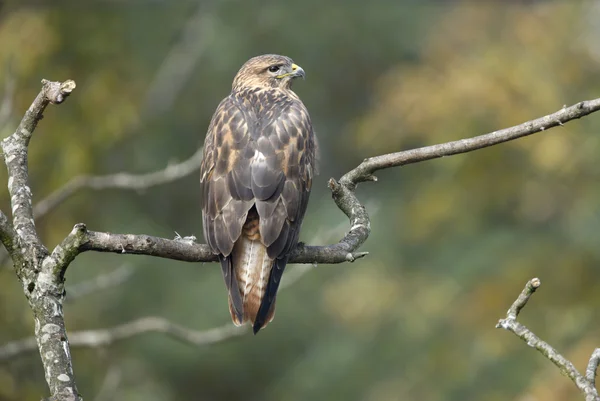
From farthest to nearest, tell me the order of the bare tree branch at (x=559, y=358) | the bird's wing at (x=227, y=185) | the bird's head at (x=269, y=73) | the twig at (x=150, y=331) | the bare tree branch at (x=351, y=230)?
1. the bird's head at (x=269, y=73)
2. the twig at (x=150, y=331)
3. the bird's wing at (x=227, y=185)
4. the bare tree branch at (x=351, y=230)
5. the bare tree branch at (x=559, y=358)

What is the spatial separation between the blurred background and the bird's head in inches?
37.8

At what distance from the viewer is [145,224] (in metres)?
12.5

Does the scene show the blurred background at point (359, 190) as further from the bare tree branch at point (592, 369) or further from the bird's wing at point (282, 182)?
the bare tree branch at point (592, 369)

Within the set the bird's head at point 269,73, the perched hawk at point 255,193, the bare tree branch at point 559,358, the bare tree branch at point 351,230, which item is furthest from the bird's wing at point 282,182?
the bare tree branch at point 559,358

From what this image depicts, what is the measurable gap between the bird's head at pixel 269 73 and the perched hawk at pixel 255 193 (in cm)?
64

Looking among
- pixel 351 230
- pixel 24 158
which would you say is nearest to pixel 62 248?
pixel 24 158

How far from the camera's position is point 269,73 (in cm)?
659

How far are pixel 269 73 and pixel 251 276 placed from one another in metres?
2.00

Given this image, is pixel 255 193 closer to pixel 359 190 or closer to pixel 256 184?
pixel 256 184

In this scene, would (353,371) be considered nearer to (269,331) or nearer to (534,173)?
(269,331)

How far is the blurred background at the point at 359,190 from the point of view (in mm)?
8578

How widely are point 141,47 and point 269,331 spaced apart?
4212mm

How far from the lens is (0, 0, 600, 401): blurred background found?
28.1ft

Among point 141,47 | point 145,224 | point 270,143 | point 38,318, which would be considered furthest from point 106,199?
point 38,318
